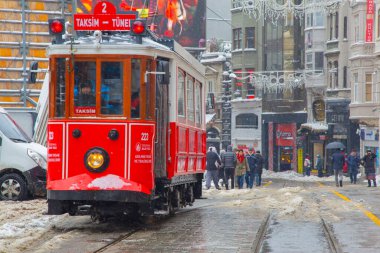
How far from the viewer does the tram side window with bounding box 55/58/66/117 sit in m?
16.0

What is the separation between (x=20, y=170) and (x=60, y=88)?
722cm

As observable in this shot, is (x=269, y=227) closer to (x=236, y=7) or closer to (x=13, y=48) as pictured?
(x=13, y=48)

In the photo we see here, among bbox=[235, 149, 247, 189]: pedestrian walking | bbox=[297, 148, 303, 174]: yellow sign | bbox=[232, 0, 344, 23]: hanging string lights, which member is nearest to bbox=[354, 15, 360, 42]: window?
bbox=[232, 0, 344, 23]: hanging string lights

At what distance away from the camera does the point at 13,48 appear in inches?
2040

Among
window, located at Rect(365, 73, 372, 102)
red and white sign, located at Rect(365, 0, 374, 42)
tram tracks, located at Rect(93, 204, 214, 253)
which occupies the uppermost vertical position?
red and white sign, located at Rect(365, 0, 374, 42)

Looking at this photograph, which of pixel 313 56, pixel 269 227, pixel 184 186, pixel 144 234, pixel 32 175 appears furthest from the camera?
pixel 313 56

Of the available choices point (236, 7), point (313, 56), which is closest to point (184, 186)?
point (313, 56)

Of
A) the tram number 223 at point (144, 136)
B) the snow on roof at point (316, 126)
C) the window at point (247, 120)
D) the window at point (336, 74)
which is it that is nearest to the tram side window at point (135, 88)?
the tram number 223 at point (144, 136)

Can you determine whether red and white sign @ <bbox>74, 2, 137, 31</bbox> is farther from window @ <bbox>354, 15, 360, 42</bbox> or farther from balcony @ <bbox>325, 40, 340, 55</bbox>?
balcony @ <bbox>325, 40, 340, 55</bbox>

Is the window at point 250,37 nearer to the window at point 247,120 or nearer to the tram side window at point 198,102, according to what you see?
the window at point 247,120

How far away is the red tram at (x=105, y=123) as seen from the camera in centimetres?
1575

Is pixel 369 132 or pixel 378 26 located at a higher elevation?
pixel 378 26

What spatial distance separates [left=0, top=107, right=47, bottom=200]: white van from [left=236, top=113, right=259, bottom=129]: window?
54.0 metres

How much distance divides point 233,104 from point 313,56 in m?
11.2
